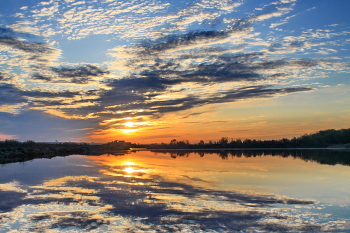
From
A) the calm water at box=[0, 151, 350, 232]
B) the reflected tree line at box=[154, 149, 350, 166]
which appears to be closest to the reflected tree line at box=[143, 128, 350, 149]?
the reflected tree line at box=[154, 149, 350, 166]

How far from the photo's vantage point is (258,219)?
287 inches

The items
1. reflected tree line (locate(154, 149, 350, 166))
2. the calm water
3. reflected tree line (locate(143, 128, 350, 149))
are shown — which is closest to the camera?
the calm water

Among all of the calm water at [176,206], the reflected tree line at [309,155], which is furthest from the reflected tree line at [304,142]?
the calm water at [176,206]

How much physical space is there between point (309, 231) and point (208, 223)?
8.08ft

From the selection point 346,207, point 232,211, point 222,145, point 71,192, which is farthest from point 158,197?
point 222,145

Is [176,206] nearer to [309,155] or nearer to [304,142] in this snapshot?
[309,155]

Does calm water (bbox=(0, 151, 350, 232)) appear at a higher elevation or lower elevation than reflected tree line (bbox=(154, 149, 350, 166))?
higher

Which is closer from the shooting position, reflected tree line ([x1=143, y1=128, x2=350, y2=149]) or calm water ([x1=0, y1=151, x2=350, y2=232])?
calm water ([x1=0, y1=151, x2=350, y2=232])

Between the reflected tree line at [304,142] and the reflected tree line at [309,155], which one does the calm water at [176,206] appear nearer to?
the reflected tree line at [309,155]

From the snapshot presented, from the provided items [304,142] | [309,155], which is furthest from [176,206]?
[304,142]

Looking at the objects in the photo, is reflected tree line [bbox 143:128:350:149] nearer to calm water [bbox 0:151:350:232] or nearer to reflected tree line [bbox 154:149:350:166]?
reflected tree line [bbox 154:149:350:166]

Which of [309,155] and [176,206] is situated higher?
[176,206]

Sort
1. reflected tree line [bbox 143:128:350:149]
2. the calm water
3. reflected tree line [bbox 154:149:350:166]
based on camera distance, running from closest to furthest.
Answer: the calm water → reflected tree line [bbox 154:149:350:166] → reflected tree line [bbox 143:128:350:149]

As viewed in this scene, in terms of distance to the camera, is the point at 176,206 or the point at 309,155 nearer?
the point at 176,206
